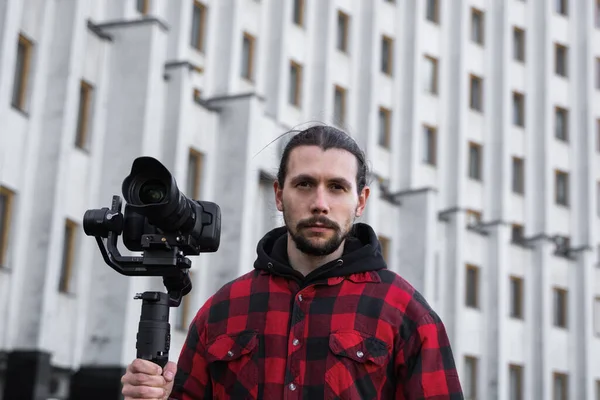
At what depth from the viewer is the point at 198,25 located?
31469 mm

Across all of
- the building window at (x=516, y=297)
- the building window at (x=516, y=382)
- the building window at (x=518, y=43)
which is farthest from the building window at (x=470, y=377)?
the building window at (x=518, y=43)

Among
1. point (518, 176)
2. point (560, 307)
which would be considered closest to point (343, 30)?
point (518, 176)

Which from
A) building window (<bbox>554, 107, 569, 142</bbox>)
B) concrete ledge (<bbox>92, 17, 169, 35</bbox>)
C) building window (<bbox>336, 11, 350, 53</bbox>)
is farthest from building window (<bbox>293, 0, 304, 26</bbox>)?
building window (<bbox>554, 107, 569, 142</bbox>)

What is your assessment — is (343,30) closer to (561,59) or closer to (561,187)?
(561,59)

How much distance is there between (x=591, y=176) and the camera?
1702 inches

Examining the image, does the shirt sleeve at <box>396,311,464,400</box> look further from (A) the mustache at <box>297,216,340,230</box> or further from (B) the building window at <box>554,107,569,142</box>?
(B) the building window at <box>554,107,569,142</box>

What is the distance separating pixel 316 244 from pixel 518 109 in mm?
39348

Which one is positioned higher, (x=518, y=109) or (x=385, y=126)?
(x=518, y=109)

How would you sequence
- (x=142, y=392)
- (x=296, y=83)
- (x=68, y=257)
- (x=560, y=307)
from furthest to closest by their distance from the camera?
(x=560, y=307) → (x=296, y=83) → (x=68, y=257) → (x=142, y=392)

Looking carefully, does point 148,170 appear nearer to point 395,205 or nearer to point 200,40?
point 200,40

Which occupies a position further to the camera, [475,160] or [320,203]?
[475,160]

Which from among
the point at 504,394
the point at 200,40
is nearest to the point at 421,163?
the point at 504,394

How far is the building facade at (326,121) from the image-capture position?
22.4 metres

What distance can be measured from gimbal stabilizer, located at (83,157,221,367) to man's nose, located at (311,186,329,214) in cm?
36
